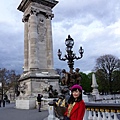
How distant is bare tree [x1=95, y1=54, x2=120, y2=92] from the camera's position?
48.5m

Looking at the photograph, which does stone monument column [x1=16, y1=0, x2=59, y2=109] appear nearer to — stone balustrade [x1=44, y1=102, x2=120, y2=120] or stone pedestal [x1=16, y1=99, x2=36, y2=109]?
stone pedestal [x1=16, y1=99, x2=36, y2=109]

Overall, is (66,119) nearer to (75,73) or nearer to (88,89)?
(75,73)

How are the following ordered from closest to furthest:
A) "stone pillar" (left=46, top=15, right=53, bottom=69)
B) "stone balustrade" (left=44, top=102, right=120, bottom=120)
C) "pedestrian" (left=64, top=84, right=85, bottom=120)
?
"pedestrian" (left=64, top=84, right=85, bottom=120), "stone balustrade" (left=44, top=102, right=120, bottom=120), "stone pillar" (left=46, top=15, right=53, bottom=69)

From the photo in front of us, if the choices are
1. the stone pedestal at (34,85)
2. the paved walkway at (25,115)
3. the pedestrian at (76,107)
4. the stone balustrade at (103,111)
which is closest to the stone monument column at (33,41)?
the stone pedestal at (34,85)

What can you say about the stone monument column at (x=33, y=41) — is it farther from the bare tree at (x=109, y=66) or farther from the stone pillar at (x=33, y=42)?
the bare tree at (x=109, y=66)

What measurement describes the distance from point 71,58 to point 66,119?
649 centimetres

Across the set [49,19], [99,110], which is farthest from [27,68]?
[99,110]

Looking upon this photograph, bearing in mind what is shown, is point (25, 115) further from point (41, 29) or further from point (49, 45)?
point (41, 29)

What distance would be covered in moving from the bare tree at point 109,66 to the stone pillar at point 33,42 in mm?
28221

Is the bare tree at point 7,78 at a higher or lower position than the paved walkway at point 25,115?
higher

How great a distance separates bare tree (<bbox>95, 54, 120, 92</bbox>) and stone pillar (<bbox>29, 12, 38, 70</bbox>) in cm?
2822

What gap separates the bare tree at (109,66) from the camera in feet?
159

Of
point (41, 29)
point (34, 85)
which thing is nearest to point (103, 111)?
point (34, 85)

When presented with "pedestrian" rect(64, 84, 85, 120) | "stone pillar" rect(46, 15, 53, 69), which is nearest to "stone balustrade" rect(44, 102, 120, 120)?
"pedestrian" rect(64, 84, 85, 120)
